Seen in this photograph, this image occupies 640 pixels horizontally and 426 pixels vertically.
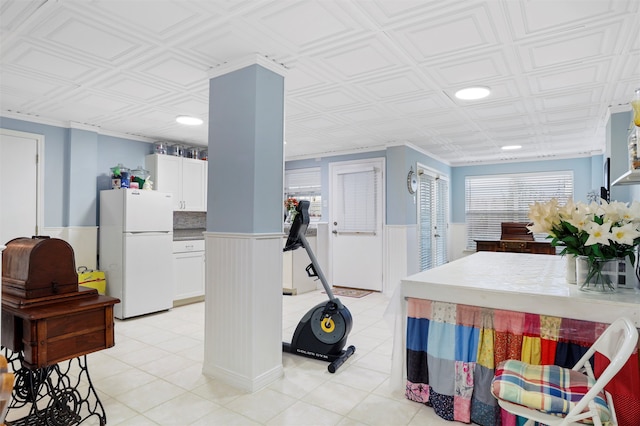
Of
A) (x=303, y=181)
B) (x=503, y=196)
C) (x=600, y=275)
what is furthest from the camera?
(x=503, y=196)

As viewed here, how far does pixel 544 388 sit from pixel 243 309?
5.96 ft

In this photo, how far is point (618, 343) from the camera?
145cm

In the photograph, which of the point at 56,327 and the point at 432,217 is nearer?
the point at 56,327

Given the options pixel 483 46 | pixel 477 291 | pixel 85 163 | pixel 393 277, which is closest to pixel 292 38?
pixel 483 46

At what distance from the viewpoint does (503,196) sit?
7.21 m

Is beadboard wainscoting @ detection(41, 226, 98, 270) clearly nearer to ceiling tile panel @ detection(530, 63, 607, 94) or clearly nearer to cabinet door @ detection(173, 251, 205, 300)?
cabinet door @ detection(173, 251, 205, 300)

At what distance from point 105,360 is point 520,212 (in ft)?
22.8

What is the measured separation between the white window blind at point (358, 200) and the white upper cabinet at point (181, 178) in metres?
2.28

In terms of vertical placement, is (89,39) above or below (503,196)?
above

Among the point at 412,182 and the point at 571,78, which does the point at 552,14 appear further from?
the point at 412,182

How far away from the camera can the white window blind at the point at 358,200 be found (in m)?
6.04

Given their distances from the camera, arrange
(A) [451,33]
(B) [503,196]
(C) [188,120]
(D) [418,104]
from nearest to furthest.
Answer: (A) [451,33] < (D) [418,104] < (C) [188,120] < (B) [503,196]

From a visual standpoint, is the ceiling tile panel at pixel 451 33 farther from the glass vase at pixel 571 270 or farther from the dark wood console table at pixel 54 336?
the dark wood console table at pixel 54 336

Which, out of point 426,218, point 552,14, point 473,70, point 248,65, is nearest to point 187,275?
point 248,65
